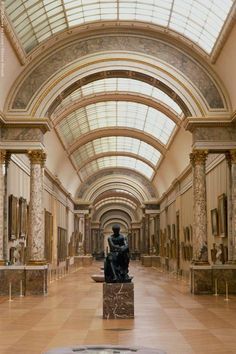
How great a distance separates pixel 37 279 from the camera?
80.0ft

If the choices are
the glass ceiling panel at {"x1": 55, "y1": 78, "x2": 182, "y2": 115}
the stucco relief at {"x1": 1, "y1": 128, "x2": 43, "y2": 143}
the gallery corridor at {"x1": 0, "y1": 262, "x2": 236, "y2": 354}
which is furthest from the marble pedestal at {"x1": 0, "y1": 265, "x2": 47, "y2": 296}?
the glass ceiling panel at {"x1": 55, "y1": 78, "x2": 182, "y2": 115}

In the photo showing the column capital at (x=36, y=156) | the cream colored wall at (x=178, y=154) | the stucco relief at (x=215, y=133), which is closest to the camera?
the column capital at (x=36, y=156)

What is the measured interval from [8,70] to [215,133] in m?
9.08

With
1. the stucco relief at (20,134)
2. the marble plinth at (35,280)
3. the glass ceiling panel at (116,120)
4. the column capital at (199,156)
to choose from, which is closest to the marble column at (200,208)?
the column capital at (199,156)

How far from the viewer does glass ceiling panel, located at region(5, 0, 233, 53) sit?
2531 cm

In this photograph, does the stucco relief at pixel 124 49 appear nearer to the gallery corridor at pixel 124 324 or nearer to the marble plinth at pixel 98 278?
the gallery corridor at pixel 124 324

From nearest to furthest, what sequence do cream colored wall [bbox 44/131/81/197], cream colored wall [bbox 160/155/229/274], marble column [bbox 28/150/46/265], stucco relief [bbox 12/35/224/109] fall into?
1. marble column [bbox 28/150/46/265]
2. stucco relief [bbox 12/35/224/109]
3. cream colored wall [bbox 160/155/229/274]
4. cream colored wall [bbox 44/131/81/197]

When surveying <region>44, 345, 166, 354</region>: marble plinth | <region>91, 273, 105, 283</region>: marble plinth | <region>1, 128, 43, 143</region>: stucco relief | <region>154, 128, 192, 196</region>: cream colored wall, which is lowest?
<region>91, 273, 105, 283</region>: marble plinth

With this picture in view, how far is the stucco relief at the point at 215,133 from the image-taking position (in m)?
25.8

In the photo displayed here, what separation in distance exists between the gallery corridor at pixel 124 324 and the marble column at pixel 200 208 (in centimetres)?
246

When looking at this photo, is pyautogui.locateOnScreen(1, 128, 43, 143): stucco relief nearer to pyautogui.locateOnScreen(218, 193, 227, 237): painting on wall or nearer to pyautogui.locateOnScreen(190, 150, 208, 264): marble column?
pyautogui.locateOnScreen(190, 150, 208, 264): marble column

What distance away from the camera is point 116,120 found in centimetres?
4906

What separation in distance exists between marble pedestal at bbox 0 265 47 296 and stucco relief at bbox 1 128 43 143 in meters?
5.36

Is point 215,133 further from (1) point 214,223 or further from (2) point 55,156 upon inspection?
→ (2) point 55,156
